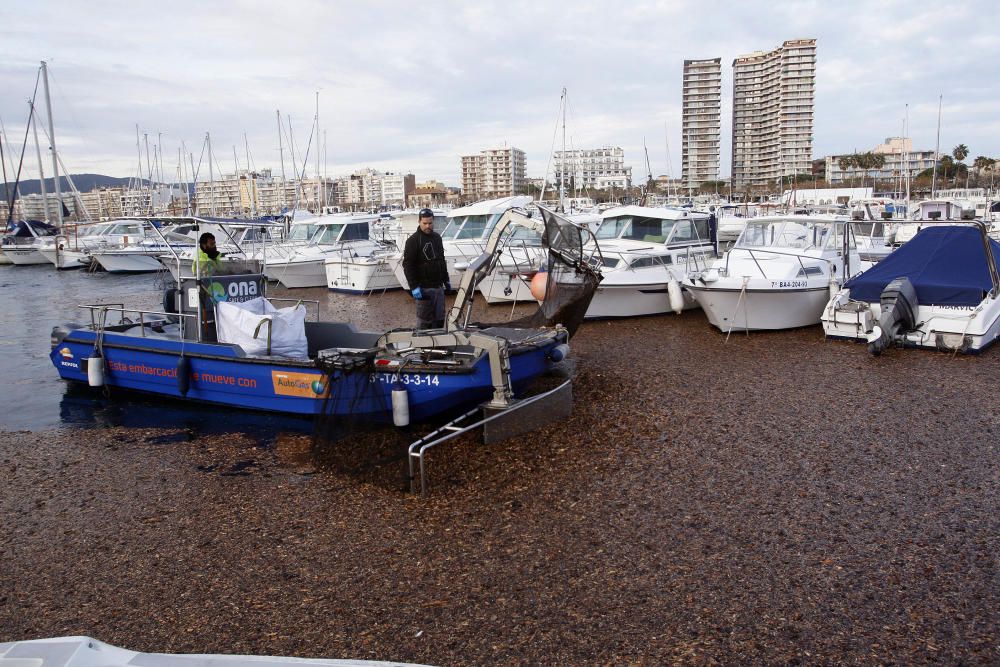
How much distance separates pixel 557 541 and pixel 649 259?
10.9 metres

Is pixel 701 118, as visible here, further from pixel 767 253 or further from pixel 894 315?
pixel 894 315

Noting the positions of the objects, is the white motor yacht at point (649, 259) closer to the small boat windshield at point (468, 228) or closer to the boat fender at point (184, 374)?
the small boat windshield at point (468, 228)

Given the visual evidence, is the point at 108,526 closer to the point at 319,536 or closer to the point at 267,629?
the point at 319,536

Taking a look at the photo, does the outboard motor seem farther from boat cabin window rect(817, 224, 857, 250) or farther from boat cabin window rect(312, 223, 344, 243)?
boat cabin window rect(312, 223, 344, 243)

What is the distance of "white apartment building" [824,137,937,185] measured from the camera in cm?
10601

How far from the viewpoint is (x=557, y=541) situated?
17.3 ft

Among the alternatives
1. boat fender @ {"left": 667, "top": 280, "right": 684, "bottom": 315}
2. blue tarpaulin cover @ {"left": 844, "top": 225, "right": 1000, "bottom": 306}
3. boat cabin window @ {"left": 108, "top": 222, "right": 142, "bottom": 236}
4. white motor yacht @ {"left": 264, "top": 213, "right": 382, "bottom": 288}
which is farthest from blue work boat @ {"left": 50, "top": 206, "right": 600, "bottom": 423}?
boat cabin window @ {"left": 108, "top": 222, "right": 142, "bottom": 236}

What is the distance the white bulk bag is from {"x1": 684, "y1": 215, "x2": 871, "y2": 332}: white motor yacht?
24.3 ft

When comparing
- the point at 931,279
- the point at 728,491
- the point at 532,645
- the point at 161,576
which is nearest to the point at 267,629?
the point at 161,576

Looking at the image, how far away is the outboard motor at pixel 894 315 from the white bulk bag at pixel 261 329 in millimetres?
8512

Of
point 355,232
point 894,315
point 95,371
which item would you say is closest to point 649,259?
point 894,315

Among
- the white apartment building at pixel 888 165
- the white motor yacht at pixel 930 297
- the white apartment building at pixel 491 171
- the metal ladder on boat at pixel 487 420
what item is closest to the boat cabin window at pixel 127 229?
the metal ladder on boat at pixel 487 420

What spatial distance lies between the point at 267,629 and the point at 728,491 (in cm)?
381

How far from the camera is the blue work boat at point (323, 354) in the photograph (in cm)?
735
